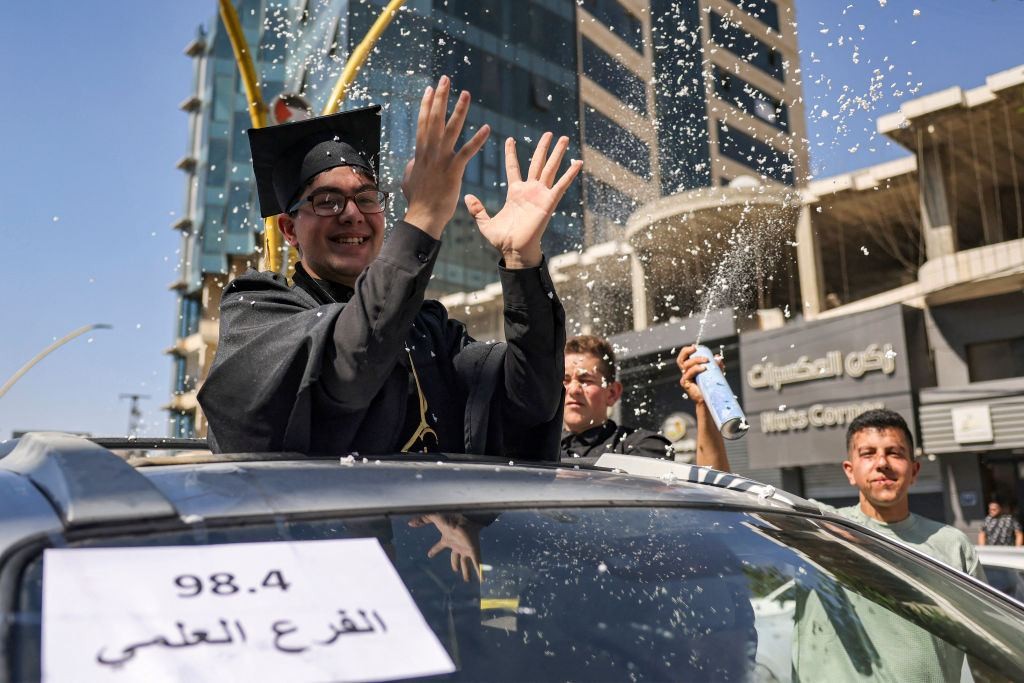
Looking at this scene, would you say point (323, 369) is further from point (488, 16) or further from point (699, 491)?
point (488, 16)

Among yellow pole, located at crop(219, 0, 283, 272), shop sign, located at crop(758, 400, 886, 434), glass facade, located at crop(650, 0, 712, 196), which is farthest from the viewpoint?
shop sign, located at crop(758, 400, 886, 434)

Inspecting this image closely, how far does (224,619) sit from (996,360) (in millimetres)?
17756

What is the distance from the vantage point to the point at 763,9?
9883 mm

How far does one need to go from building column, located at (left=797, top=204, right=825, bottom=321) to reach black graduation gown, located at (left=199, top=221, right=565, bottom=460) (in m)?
17.6

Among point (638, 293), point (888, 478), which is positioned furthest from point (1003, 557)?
point (638, 293)

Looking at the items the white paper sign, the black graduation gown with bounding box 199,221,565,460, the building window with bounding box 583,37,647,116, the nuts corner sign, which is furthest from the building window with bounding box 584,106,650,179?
the white paper sign

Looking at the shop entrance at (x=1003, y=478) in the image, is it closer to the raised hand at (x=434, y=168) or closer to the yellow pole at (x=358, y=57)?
the yellow pole at (x=358, y=57)

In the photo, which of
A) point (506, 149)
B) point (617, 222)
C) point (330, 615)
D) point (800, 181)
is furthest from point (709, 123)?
point (330, 615)

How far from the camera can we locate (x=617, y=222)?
22.0m

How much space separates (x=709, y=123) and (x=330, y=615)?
62.4 feet

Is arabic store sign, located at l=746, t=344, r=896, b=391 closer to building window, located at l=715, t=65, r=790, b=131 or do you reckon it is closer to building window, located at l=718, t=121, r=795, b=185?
building window, located at l=718, t=121, r=795, b=185

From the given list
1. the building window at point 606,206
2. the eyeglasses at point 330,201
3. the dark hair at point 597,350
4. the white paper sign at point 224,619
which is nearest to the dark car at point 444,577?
the white paper sign at point 224,619

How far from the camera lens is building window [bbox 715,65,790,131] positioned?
1591 centimetres

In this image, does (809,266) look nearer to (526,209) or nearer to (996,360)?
(996,360)
